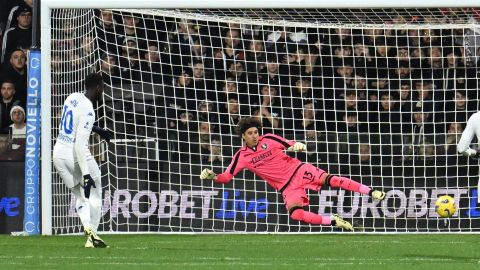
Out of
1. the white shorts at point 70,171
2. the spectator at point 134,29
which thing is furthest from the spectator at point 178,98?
the white shorts at point 70,171

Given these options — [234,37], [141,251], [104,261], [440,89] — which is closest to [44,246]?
[141,251]

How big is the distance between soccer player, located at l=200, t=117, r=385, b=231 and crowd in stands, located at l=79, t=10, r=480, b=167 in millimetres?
1357

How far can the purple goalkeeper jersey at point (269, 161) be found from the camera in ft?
55.3

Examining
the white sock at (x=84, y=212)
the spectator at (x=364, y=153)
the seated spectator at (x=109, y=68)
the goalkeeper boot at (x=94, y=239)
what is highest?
the seated spectator at (x=109, y=68)

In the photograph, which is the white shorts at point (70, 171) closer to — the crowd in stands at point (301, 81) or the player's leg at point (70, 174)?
the player's leg at point (70, 174)

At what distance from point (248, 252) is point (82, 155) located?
2187mm

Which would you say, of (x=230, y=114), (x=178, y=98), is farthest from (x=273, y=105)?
(x=178, y=98)

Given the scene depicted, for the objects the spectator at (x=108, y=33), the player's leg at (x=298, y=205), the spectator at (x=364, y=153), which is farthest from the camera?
the spectator at (x=364, y=153)

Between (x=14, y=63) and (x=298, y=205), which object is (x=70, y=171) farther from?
(x=14, y=63)

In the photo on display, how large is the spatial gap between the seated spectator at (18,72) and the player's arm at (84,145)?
5.27m

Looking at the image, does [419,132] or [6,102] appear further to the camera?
[6,102]

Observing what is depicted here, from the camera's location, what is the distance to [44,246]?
14.6 m

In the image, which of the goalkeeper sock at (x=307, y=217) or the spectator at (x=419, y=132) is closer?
the goalkeeper sock at (x=307, y=217)

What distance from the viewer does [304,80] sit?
18.8 m
